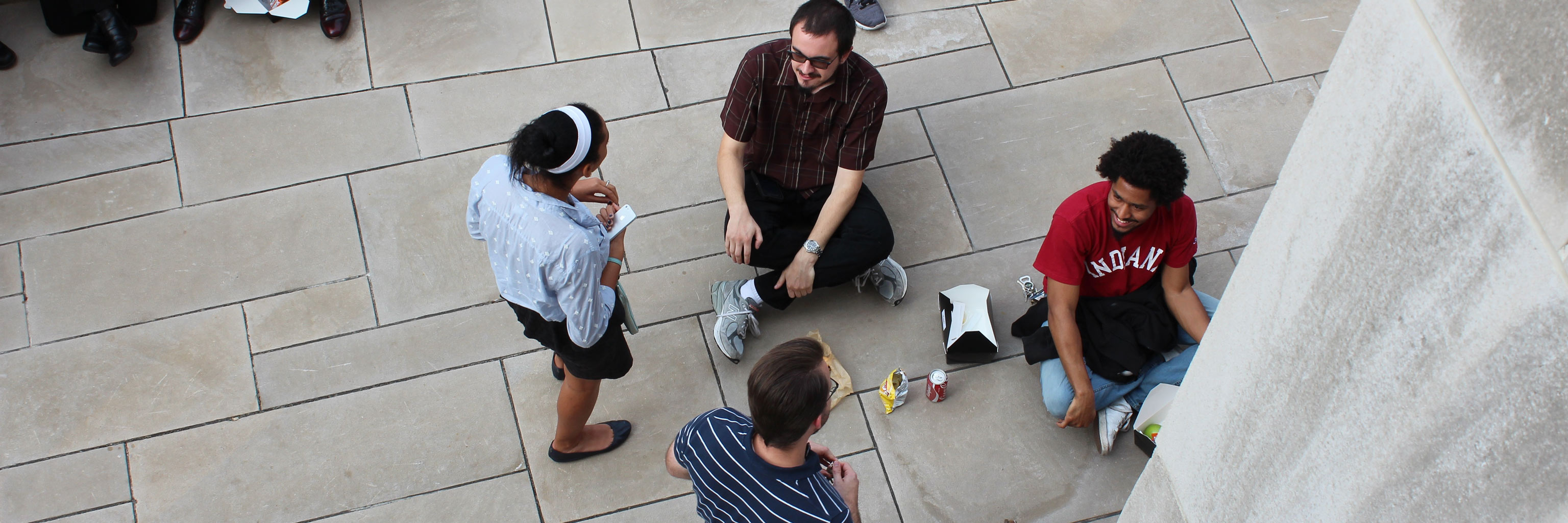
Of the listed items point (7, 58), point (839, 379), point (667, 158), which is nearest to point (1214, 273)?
point (839, 379)

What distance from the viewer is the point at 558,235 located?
203 cm

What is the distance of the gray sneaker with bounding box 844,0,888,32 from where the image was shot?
3787 mm

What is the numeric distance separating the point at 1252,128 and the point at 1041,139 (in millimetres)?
831

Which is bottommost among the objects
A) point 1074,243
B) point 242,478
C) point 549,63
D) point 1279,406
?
point 242,478

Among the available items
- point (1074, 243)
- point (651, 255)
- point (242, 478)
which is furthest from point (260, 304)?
point (1074, 243)

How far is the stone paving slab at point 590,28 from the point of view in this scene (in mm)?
3705

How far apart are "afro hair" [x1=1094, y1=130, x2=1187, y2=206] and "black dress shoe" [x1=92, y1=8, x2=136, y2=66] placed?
3.62 meters

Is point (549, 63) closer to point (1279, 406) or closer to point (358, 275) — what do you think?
point (358, 275)

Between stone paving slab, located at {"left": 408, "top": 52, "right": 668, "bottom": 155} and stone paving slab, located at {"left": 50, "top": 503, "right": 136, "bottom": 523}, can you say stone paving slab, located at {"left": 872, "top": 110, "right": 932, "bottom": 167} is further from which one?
stone paving slab, located at {"left": 50, "top": 503, "right": 136, "bottom": 523}

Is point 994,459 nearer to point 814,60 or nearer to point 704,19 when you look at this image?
point 814,60

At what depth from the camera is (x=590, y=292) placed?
2146mm

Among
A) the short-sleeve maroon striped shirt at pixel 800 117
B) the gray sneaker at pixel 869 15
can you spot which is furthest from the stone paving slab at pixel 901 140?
the short-sleeve maroon striped shirt at pixel 800 117

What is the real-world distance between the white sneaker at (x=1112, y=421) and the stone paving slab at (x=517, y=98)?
1.94 m

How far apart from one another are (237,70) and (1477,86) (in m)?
3.94
